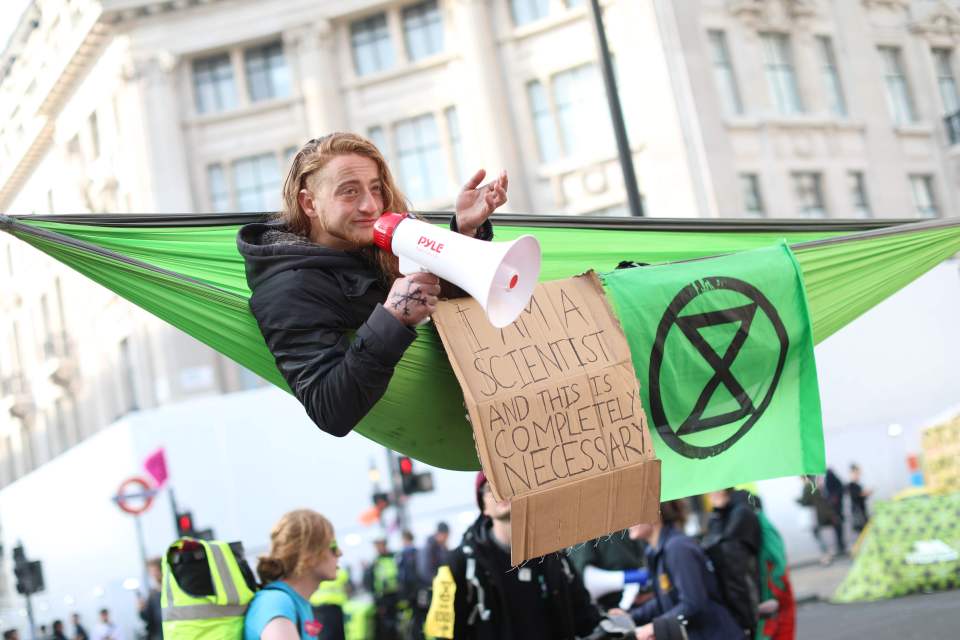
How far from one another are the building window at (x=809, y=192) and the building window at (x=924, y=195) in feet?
9.59

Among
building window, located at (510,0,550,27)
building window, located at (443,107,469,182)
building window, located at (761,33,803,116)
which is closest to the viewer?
building window, located at (761,33,803,116)

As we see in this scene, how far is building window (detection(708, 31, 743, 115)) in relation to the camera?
102ft

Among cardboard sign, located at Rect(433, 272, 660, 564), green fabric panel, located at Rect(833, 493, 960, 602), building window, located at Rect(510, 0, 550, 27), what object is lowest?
green fabric panel, located at Rect(833, 493, 960, 602)

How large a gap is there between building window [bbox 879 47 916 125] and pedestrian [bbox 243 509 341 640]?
31.1 metres

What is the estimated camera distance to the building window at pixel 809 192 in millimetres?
31484

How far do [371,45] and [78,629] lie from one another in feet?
60.7

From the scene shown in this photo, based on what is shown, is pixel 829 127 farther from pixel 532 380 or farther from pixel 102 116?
pixel 532 380

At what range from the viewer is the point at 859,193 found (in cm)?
3259

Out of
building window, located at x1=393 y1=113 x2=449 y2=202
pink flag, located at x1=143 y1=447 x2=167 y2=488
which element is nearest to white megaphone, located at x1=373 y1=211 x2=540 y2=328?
pink flag, located at x1=143 y1=447 x2=167 y2=488

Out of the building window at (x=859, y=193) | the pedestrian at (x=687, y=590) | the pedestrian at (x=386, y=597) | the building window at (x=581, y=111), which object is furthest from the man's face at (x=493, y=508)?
the building window at (x=859, y=193)

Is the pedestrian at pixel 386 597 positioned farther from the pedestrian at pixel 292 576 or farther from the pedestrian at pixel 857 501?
the pedestrian at pixel 292 576

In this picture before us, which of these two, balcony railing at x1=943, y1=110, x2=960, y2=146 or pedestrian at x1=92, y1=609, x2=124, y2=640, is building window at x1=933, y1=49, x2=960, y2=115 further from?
pedestrian at x1=92, y1=609, x2=124, y2=640

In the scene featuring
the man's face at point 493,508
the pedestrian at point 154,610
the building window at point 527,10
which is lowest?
the pedestrian at point 154,610

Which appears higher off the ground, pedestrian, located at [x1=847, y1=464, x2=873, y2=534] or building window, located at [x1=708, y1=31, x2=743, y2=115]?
building window, located at [x1=708, y1=31, x2=743, y2=115]
